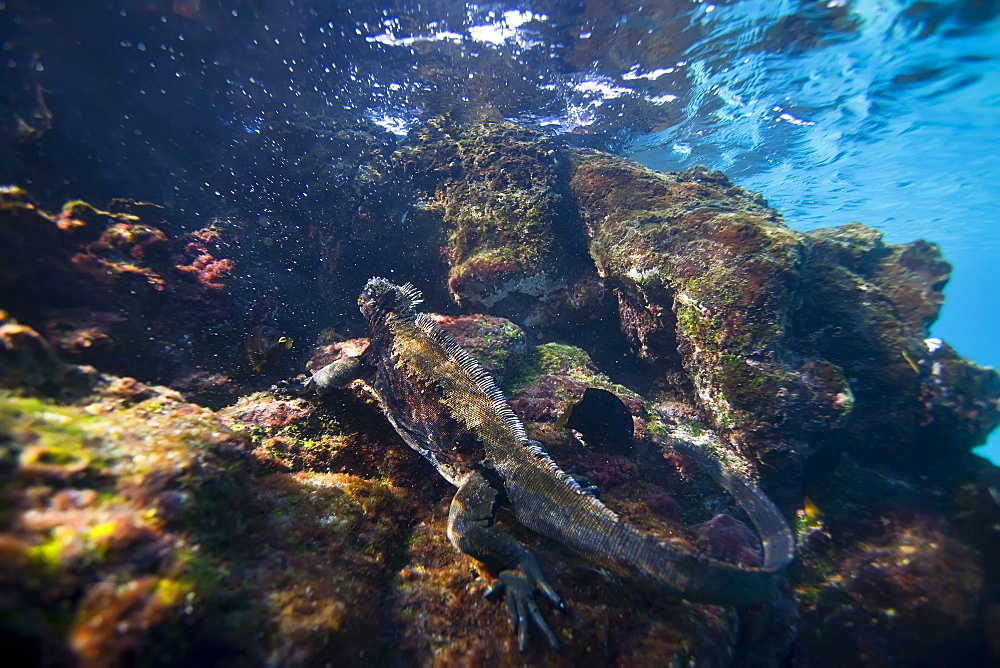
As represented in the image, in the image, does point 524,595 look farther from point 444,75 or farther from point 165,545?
point 444,75

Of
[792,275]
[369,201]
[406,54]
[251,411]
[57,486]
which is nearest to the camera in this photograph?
[57,486]

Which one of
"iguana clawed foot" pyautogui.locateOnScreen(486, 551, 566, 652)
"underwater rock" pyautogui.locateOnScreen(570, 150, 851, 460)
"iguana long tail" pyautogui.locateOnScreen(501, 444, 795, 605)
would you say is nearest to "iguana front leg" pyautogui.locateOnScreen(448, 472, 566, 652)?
"iguana clawed foot" pyautogui.locateOnScreen(486, 551, 566, 652)

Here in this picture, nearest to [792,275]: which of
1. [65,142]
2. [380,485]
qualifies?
[380,485]

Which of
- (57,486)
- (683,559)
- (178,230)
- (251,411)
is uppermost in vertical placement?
(178,230)

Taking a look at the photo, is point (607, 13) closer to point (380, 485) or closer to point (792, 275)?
point (792, 275)

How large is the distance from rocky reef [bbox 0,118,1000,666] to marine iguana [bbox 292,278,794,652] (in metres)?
0.31

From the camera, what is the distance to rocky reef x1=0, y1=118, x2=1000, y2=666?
2.21m

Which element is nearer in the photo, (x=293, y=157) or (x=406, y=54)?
(x=293, y=157)

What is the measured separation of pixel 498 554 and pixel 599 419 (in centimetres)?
250

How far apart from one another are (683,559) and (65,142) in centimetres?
1500

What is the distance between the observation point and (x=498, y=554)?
141 inches

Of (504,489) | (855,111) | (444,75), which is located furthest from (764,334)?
A: (855,111)

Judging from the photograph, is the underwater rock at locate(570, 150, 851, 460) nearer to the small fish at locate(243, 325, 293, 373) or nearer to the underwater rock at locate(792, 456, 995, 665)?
the underwater rock at locate(792, 456, 995, 665)

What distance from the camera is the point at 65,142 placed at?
8.49 m
